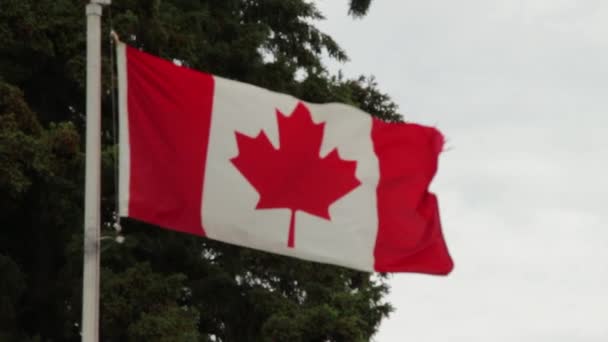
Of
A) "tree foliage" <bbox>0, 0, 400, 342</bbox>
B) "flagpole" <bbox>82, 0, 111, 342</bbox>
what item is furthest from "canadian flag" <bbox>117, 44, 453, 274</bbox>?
"tree foliage" <bbox>0, 0, 400, 342</bbox>

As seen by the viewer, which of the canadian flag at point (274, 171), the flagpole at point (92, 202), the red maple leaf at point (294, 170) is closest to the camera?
the flagpole at point (92, 202)

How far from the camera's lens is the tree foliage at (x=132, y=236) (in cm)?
2123

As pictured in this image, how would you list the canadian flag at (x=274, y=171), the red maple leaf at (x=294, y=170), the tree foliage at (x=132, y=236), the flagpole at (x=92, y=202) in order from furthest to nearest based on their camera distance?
the tree foliage at (x=132, y=236)
the red maple leaf at (x=294, y=170)
the canadian flag at (x=274, y=171)
the flagpole at (x=92, y=202)

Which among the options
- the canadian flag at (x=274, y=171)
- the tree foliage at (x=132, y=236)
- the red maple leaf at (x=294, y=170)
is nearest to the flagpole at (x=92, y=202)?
the canadian flag at (x=274, y=171)

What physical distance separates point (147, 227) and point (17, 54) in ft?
10.9

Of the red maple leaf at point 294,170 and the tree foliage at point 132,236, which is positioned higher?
the tree foliage at point 132,236

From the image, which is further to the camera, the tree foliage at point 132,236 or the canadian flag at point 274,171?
the tree foliage at point 132,236

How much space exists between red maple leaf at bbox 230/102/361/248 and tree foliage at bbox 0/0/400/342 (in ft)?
29.5

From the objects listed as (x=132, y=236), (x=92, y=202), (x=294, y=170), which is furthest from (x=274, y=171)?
(x=132, y=236)

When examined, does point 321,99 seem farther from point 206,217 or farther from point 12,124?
point 206,217

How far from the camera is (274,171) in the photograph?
11.4 m

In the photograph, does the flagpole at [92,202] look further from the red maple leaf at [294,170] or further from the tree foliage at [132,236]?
the tree foliage at [132,236]

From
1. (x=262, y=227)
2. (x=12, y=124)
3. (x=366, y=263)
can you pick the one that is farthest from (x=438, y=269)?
(x=12, y=124)

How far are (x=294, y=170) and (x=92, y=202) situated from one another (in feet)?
4.73
